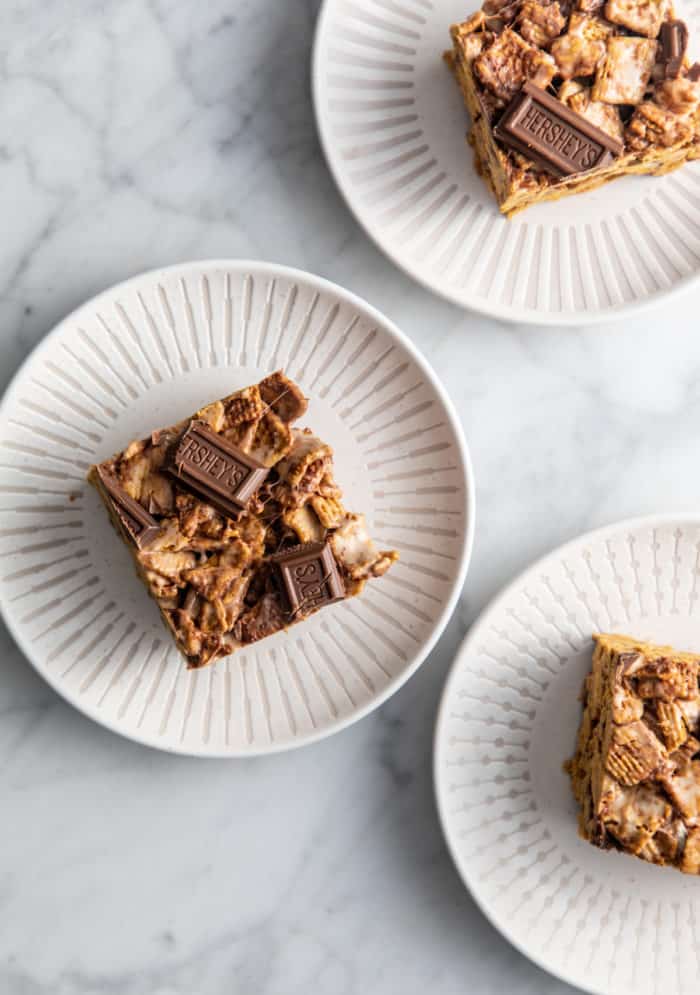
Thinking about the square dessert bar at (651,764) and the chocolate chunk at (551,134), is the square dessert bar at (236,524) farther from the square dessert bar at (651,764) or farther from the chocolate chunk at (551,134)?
the chocolate chunk at (551,134)

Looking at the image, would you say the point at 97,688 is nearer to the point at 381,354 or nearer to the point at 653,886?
the point at 381,354

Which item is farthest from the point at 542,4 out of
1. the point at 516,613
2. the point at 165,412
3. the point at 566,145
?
the point at 516,613

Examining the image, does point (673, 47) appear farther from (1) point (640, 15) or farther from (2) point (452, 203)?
(2) point (452, 203)

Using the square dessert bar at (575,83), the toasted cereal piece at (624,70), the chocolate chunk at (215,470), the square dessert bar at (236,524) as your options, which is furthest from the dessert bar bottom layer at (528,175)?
the chocolate chunk at (215,470)

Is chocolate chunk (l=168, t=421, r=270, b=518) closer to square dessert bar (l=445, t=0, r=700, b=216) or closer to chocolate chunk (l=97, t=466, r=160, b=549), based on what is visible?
chocolate chunk (l=97, t=466, r=160, b=549)

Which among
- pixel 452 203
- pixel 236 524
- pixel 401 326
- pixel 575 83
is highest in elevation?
pixel 575 83

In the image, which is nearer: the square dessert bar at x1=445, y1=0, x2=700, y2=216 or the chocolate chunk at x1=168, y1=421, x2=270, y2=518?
the chocolate chunk at x1=168, y1=421, x2=270, y2=518

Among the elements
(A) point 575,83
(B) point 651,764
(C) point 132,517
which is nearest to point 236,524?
(C) point 132,517

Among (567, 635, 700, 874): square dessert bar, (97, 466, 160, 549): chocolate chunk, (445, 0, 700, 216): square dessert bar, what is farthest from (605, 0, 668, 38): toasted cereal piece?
(97, 466, 160, 549): chocolate chunk
